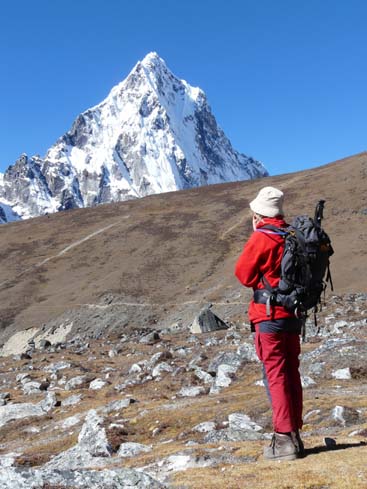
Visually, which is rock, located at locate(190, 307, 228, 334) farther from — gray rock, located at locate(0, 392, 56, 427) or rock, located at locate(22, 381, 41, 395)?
gray rock, located at locate(0, 392, 56, 427)

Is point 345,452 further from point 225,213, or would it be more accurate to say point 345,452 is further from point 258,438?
point 225,213

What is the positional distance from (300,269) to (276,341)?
3.58ft

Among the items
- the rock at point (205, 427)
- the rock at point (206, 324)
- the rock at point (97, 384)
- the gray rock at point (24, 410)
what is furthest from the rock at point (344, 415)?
the rock at point (206, 324)

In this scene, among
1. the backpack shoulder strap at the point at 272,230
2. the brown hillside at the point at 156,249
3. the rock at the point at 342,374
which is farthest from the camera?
the brown hillside at the point at 156,249

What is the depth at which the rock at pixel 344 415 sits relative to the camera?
433 inches

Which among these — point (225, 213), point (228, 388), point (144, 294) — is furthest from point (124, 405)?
point (225, 213)

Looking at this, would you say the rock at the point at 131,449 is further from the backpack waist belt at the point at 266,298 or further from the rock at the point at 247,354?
the rock at the point at 247,354

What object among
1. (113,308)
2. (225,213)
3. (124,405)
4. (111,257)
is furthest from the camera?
(225,213)

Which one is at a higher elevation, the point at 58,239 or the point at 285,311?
the point at 58,239

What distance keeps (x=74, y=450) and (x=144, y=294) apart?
4882cm

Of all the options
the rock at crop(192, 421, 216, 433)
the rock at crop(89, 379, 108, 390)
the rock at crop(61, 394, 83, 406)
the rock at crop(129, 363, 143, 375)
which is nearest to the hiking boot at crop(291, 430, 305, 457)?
the rock at crop(192, 421, 216, 433)

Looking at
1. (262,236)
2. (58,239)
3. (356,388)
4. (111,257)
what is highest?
(58,239)

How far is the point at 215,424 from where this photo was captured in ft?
40.5

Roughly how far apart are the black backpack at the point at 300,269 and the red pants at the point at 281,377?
0.45 metres
